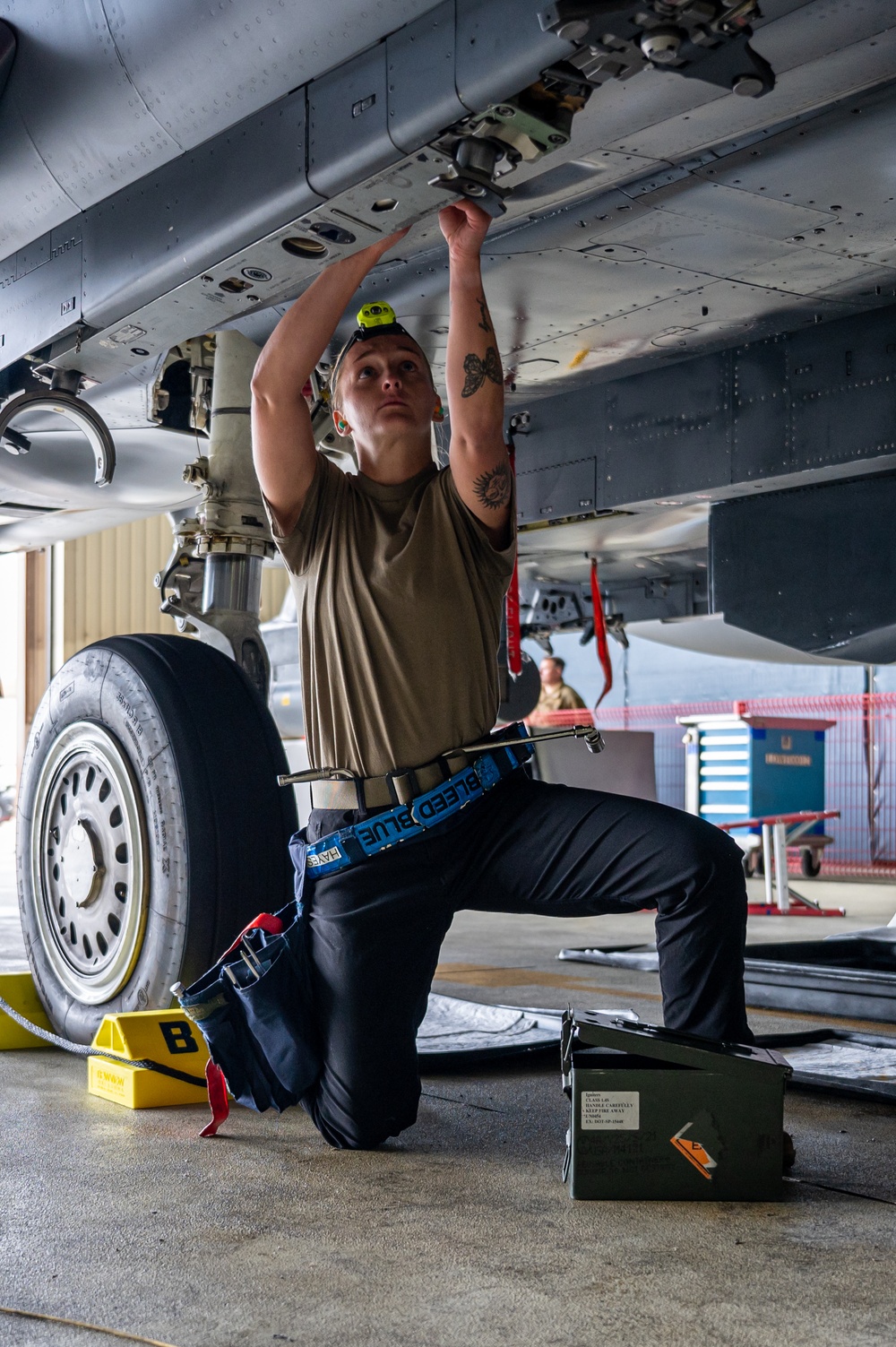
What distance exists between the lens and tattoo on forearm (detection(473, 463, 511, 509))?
8.80ft

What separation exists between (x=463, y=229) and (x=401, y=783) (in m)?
1.09

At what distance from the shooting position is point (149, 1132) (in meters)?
2.74

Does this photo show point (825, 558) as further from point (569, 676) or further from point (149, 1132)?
point (569, 676)

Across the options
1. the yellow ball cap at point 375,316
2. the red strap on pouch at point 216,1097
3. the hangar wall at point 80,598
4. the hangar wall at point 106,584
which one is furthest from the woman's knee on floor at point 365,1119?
the hangar wall at point 106,584

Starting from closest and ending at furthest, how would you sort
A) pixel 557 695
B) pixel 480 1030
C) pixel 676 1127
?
pixel 676 1127, pixel 480 1030, pixel 557 695

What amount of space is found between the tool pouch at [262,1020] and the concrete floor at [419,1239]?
113mm

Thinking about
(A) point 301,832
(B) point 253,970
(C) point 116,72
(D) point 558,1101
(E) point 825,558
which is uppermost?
(C) point 116,72

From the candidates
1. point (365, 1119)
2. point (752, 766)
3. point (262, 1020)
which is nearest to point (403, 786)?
point (262, 1020)

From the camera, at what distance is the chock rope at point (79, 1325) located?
1626 mm

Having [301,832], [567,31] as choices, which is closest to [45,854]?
[301,832]

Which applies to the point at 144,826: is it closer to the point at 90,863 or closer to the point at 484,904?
the point at 90,863

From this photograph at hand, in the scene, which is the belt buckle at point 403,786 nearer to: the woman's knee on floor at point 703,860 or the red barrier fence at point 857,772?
the woman's knee on floor at point 703,860

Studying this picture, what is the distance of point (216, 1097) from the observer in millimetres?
2686

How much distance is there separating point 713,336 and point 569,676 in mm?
13048
